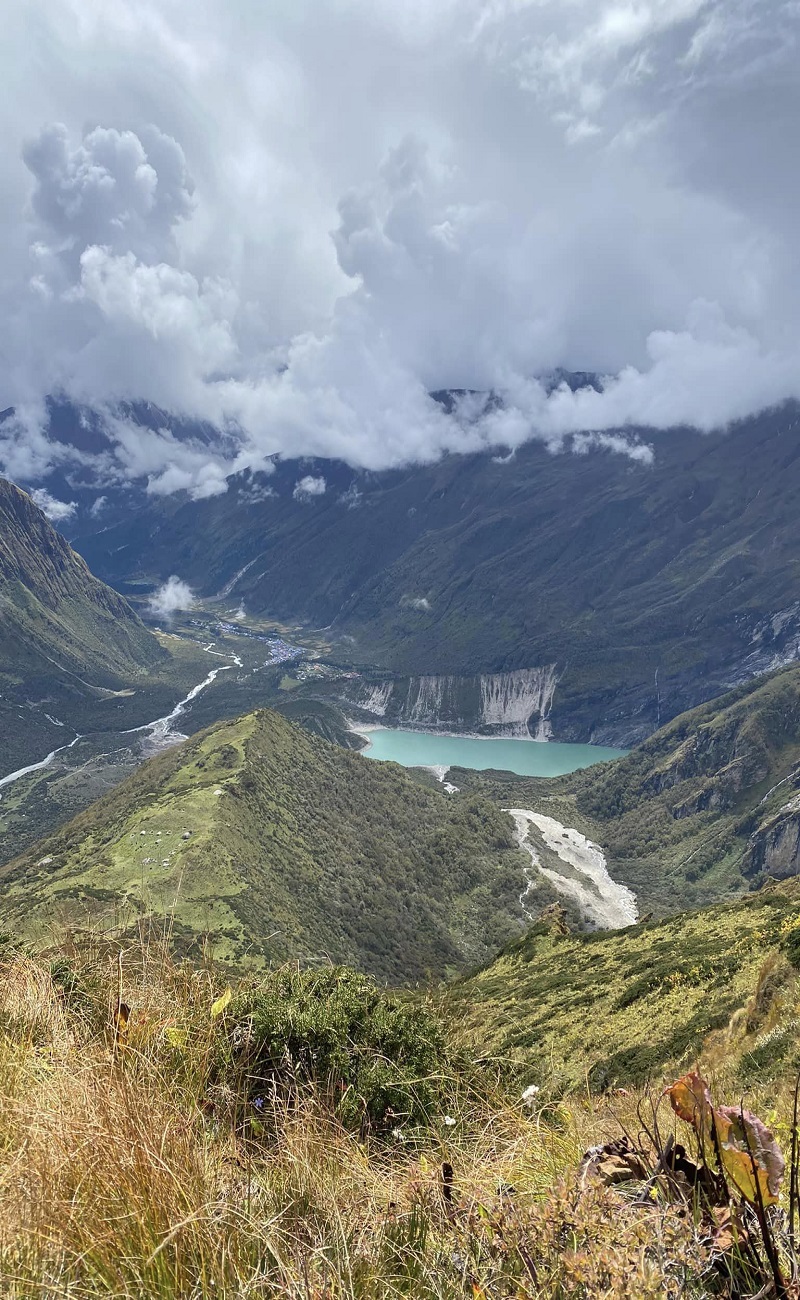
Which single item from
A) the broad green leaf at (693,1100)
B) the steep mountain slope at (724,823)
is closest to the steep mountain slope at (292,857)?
the steep mountain slope at (724,823)

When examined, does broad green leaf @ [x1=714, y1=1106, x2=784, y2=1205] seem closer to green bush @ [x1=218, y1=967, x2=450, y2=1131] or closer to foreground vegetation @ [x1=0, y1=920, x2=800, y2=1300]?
foreground vegetation @ [x1=0, y1=920, x2=800, y2=1300]

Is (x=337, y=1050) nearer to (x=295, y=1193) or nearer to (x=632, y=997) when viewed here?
(x=295, y=1193)

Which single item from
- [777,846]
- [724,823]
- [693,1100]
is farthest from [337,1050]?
[724,823]

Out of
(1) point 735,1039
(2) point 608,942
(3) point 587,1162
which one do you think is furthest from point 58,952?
(2) point 608,942

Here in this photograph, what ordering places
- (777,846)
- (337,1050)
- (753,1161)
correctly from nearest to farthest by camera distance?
(753,1161) → (337,1050) → (777,846)

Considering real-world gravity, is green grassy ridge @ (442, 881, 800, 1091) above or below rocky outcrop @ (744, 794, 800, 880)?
above

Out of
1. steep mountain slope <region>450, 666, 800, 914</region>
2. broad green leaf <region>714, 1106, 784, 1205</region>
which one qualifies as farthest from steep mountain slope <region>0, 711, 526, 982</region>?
broad green leaf <region>714, 1106, 784, 1205</region>
